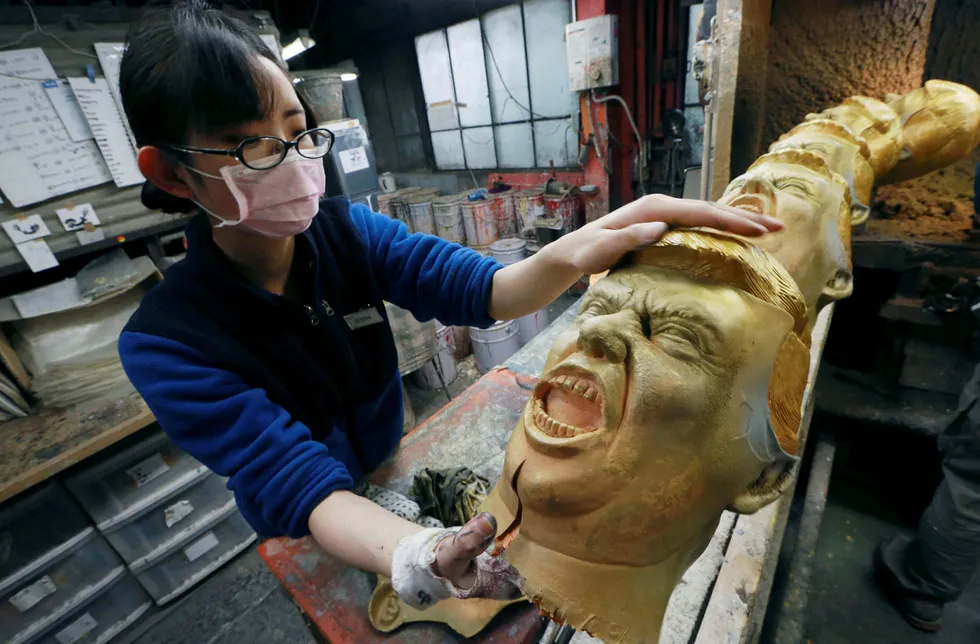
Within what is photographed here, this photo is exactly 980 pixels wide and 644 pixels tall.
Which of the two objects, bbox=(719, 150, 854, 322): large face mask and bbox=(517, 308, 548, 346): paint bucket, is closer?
bbox=(719, 150, 854, 322): large face mask

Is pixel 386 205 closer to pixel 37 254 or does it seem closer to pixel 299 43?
pixel 299 43

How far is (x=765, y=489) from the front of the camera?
114 centimetres

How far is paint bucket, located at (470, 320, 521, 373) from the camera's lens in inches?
193

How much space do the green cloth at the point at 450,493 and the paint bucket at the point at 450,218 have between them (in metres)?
4.37

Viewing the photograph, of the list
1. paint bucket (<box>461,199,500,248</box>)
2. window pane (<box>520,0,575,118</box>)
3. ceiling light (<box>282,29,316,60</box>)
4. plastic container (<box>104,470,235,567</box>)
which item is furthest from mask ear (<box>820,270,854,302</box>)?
ceiling light (<box>282,29,316,60</box>)

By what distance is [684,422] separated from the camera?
0.96 metres

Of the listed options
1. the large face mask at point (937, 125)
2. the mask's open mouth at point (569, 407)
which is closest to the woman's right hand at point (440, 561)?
the mask's open mouth at point (569, 407)

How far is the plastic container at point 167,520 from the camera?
2.84 metres

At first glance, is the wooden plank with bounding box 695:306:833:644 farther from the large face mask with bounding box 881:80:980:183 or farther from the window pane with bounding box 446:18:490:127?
the window pane with bounding box 446:18:490:127

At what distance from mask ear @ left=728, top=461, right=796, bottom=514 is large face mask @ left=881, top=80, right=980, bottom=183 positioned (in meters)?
2.51

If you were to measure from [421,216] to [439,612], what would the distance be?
18.3 feet

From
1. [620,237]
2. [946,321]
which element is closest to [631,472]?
[620,237]

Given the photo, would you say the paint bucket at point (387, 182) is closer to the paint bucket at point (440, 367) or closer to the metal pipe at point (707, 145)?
the paint bucket at point (440, 367)

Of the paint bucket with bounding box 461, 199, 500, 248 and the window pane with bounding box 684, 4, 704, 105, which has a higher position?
the window pane with bounding box 684, 4, 704, 105
